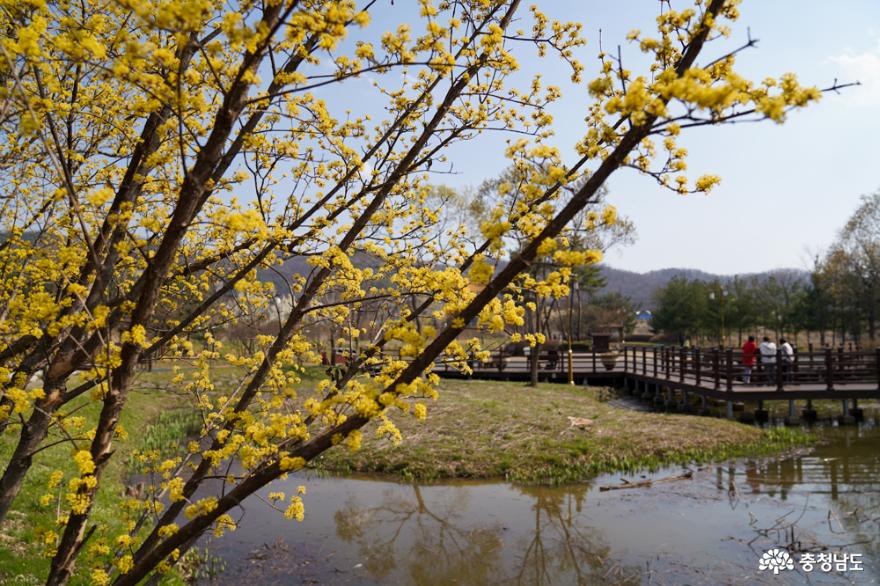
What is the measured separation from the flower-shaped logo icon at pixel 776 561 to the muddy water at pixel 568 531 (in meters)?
0.09

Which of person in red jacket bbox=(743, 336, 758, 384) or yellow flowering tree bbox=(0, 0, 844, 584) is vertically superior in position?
yellow flowering tree bbox=(0, 0, 844, 584)

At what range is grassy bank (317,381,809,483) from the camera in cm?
1147

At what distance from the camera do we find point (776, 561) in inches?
282

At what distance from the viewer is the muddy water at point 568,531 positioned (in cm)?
721

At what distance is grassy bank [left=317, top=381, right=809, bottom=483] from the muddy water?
0.62 metres

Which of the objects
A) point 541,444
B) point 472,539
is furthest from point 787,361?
point 472,539

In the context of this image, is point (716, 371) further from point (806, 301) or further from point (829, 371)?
point (806, 301)

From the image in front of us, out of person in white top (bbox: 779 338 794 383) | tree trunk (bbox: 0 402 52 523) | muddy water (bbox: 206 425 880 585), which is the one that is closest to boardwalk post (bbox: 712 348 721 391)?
person in white top (bbox: 779 338 794 383)

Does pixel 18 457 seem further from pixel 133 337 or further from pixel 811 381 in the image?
pixel 811 381

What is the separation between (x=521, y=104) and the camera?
409 centimetres

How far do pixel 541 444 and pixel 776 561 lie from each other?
5509 mm

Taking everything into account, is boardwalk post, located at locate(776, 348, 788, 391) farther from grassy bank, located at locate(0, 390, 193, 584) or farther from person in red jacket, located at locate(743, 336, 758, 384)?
grassy bank, located at locate(0, 390, 193, 584)

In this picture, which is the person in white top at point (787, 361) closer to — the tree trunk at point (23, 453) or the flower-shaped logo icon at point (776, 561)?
the flower-shaped logo icon at point (776, 561)

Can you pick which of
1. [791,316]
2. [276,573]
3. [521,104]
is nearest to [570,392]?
[276,573]
